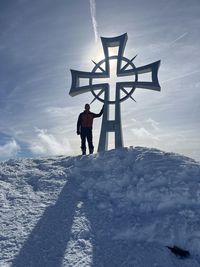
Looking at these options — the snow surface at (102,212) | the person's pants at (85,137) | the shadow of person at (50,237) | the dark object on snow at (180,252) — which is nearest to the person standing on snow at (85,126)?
the person's pants at (85,137)

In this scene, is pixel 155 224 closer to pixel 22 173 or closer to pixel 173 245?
pixel 173 245

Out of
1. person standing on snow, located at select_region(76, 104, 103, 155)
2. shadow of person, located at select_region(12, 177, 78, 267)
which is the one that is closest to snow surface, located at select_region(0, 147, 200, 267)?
shadow of person, located at select_region(12, 177, 78, 267)

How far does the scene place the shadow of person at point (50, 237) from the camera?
21.0 ft

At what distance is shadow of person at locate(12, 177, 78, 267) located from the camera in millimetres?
6387

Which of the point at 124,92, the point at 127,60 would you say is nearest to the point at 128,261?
the point at 124,92

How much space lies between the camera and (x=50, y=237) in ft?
23.5

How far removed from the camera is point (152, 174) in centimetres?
956

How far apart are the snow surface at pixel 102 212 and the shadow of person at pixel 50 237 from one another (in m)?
0.02

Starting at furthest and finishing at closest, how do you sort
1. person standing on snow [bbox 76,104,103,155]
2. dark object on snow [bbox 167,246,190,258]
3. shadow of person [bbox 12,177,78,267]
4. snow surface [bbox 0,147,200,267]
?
person standing on snow [bbox 76,104,103,155] < dark object on snow [bbox 167,246,190,258] < snow surface [bbox 0,147,200,267] < shadow of person [bbox 12,177,78,267]

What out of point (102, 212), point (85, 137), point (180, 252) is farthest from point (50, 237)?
point (85, 137)

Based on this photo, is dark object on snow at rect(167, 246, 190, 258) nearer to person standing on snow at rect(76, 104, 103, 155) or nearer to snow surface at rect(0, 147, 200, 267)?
snow surface at rect(0, 147, 200, 267)

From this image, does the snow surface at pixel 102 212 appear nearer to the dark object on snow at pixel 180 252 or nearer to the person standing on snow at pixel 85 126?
the dark object on snow at pixel 180 252

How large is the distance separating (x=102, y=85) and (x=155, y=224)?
864cm

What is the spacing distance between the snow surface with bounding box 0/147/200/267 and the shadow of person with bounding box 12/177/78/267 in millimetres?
19
